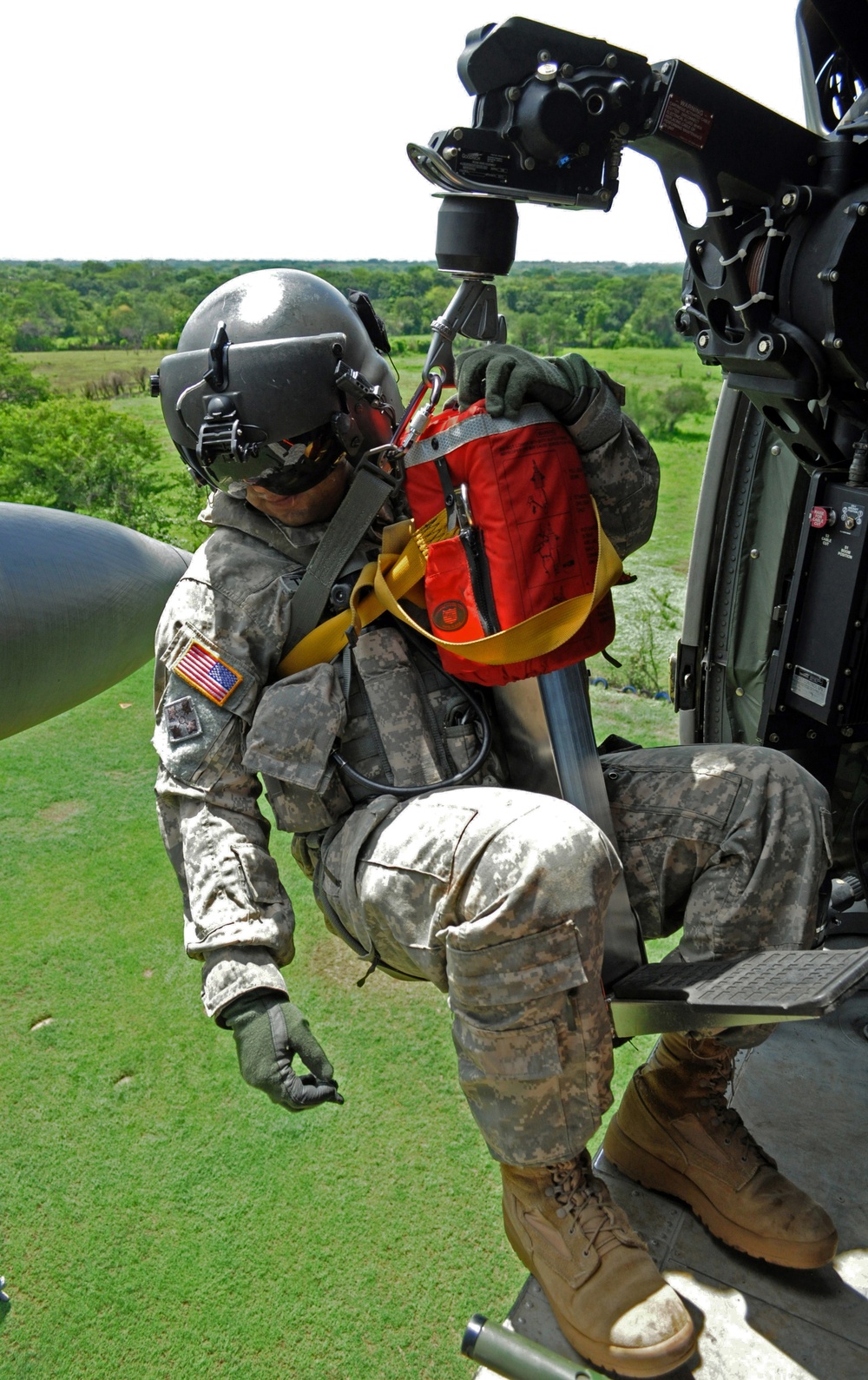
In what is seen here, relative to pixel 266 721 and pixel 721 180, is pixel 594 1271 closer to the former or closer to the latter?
pixel 266 721

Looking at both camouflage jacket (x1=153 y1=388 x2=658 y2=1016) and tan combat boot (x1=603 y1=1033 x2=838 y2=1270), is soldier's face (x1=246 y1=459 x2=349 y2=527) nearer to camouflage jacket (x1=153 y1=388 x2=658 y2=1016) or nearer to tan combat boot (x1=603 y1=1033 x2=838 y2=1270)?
camouflage jacket (x1=153 y1=388 x2=658 y2=1016)

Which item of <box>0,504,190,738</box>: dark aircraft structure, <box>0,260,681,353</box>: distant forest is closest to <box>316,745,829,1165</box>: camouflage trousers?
<box>0,504,190,738</box>: dark aircraft structure

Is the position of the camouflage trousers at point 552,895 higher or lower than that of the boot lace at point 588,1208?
higher

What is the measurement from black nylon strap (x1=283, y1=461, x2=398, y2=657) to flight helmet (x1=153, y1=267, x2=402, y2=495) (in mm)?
93

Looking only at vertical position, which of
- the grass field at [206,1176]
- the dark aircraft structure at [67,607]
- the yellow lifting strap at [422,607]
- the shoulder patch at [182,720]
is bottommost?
the grass field at [206,1176]

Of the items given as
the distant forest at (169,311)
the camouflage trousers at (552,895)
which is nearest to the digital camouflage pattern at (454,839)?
the camouflage trousers at (552,895)

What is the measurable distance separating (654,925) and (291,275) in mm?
1706

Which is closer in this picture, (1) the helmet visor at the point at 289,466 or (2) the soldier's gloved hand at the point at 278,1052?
(2) the soldier's gloved hand at the point at 278,1052

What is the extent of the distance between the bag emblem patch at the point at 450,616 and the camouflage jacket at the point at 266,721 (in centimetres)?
20

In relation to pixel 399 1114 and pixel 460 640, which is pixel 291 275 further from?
pixel 399 1114

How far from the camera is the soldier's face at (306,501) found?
97.7 inches

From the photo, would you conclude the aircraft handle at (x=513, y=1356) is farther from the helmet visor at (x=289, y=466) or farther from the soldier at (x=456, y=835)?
the helmet visor at (x=289, y=466)

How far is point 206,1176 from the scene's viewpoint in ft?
10.6

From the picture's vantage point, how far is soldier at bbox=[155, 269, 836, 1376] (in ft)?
6.55
